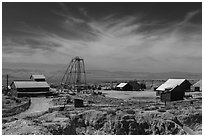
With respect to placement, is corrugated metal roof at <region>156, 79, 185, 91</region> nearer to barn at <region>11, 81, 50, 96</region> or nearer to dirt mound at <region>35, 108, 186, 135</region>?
barn at <region>11, 81, 50, 96</region>

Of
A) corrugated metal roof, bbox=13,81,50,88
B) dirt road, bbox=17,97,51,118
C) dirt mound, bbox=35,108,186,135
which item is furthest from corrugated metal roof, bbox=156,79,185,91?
dirt mound, bbox=35,108,186,135

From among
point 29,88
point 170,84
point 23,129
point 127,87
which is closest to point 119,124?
point 23,129

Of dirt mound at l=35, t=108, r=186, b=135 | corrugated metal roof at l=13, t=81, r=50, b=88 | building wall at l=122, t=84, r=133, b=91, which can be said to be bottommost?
dirt mound at l=35, t=108, r=186, b=135

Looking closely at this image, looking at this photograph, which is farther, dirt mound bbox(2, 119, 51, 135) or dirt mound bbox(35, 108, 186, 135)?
dirt mound bbox(35, 108, 186, 135)

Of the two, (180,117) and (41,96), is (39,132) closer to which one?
(180,117)

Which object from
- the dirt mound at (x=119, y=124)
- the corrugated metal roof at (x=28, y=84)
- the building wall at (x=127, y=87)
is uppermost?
the corrugated metal roof at (x=28, y=84)

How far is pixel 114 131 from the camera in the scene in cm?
1888

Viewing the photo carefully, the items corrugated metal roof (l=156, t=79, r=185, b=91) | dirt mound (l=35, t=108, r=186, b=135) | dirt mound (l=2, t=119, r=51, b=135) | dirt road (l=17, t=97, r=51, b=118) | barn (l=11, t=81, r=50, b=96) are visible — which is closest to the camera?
dirt mound (l=2, t=119, r=51, b=135)

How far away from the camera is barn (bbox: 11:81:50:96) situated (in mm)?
42969

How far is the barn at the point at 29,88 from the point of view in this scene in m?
43.0

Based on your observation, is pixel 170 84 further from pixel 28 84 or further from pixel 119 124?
pixel 119 124

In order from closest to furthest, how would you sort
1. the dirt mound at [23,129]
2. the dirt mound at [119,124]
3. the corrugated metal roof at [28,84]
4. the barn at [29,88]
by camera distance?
the dirt mound at [23,129]
the dirt mound at [119,124]
the barn at [29,88]
the corrugated metal roof at [28,84]

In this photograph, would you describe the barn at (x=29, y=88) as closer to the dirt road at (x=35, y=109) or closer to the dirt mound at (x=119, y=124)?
the dirt road at (x=35, y=109)

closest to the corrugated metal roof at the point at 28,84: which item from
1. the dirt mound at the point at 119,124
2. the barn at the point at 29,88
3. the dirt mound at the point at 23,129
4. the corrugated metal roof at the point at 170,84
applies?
the barn at the point at 29,88
